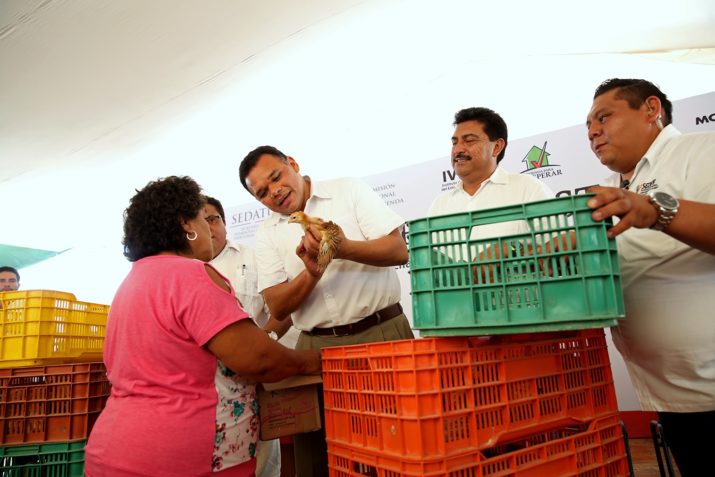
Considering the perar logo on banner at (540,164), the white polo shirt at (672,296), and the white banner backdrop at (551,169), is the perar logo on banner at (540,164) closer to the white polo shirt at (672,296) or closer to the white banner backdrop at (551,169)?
the white banner backdrop at (551,169)

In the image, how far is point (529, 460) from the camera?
3.33ft

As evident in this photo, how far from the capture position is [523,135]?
3498 millimetres

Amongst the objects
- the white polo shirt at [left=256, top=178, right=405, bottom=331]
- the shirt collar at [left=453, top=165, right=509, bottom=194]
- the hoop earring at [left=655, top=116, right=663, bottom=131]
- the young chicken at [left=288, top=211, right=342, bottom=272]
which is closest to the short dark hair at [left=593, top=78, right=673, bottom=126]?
the hoop earring at [left=655, top=116, right=663, bottom=131]

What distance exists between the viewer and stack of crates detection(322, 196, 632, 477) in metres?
0.91

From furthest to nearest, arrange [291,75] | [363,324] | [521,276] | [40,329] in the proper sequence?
1. [291,75]
2. [40,329]
3. [363,324]
4. [521,276]

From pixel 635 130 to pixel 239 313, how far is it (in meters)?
1.27

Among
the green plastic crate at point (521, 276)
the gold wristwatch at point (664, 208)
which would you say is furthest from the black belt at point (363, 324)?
the gold wristwatch at point (664, 208)

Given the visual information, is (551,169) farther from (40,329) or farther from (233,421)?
(40,329)

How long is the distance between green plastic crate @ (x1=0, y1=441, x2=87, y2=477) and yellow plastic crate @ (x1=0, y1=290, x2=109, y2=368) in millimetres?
358

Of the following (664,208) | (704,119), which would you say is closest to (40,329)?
(664,208)

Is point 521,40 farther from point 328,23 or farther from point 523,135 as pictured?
point 328,23

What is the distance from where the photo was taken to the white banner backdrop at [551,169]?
286 cm

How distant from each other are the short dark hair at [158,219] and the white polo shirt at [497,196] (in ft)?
2.99

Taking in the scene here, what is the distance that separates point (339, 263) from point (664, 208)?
3.82ft
